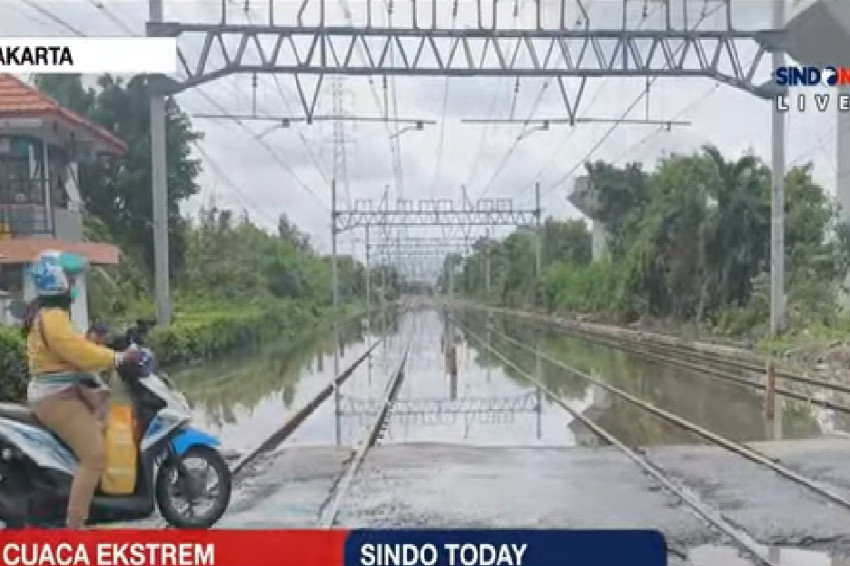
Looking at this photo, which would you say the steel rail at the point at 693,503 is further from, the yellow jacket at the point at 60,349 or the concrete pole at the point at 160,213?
the yellow jacket at the point at 60,349

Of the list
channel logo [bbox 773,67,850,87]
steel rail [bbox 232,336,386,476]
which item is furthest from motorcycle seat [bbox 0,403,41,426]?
channel logo [bbox 773,67,850,87]

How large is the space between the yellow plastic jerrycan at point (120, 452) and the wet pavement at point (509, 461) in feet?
0.91

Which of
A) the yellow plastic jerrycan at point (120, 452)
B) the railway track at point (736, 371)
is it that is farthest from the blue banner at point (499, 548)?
the railway track at point (736, 371)

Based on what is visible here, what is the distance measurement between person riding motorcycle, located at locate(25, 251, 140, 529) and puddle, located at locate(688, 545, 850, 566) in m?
2.47

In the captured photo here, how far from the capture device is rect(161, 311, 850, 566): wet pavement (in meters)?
4.38

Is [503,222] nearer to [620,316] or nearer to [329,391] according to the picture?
[620,316]

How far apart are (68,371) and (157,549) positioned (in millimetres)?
599

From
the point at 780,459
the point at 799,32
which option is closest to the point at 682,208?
the point at 780,459

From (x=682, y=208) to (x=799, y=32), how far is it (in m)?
7.71

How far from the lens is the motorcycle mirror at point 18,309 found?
120 inches

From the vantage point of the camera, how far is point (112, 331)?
10.5ft

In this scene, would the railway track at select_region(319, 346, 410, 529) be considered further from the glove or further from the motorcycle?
the glove

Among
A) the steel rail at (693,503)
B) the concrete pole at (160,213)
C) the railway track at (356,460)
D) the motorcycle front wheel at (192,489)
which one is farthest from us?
Result: the steel rail at (693,503)

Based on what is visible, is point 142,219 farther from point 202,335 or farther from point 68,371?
point 68,371
